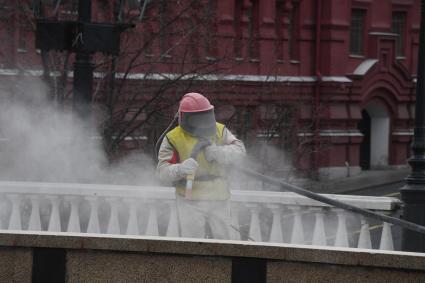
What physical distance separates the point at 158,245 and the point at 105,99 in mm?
11245

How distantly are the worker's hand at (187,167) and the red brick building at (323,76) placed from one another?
528 inches

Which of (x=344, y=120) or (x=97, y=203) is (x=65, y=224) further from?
(x=344, y=120)

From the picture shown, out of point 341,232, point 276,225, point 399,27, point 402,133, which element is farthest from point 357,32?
point 341,232

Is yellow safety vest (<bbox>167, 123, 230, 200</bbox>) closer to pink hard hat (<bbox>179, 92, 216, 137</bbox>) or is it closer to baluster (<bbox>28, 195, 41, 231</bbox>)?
pink hard hat (<bbox>179, 92, 216, 137</bbox>)

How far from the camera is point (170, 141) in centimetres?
833

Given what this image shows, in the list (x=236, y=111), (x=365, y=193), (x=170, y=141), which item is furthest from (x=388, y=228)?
(x=365, y=193)

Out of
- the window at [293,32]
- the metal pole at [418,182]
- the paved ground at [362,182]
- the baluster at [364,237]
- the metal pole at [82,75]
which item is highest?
the window at [293,32]

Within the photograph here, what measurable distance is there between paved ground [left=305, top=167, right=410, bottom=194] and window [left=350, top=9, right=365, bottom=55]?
12.1ft

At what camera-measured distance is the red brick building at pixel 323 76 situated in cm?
2478

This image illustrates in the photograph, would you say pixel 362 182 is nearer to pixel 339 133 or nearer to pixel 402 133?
pixel 339 133

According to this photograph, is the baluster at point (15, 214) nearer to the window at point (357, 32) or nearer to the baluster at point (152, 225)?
the baluster at point (152, 225)

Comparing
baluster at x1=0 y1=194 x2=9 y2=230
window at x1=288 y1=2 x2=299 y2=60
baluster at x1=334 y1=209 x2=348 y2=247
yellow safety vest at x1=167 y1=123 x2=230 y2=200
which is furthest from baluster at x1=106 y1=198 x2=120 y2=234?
window at x1=288 y1=2 x2=299 y2=60

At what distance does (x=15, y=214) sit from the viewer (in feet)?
34.8

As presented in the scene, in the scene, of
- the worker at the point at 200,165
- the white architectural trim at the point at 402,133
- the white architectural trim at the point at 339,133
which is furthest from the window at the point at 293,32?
the worker at the point at 200,165
